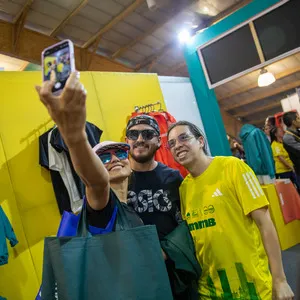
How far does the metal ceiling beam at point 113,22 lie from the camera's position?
17.5ft

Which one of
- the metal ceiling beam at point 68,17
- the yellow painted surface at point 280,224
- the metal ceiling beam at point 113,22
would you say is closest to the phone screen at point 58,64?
the yellow painted surface at point 280,224

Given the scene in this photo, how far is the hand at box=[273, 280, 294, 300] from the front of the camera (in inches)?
47.1

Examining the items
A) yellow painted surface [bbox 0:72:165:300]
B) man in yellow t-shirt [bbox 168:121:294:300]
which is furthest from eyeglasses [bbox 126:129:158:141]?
yellow painted surface [bbox 0:72:165:300]

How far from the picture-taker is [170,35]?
6.66 m

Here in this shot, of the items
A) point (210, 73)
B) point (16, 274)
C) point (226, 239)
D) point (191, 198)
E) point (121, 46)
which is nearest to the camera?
point (226, 239)

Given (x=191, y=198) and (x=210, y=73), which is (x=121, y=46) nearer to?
(x=210, y=73)

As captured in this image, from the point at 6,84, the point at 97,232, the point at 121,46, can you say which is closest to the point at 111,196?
the point at 97,232

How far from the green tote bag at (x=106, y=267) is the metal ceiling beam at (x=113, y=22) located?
17.1 ft

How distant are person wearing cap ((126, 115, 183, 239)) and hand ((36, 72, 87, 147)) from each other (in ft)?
2.24

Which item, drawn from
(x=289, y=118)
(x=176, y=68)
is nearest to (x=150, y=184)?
(x=289, y=118)

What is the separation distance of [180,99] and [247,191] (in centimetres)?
314

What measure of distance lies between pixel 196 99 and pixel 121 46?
3278 millimetres

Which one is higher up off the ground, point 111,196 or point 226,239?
point 111,196

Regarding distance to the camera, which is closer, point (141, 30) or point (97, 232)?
point (97, 232)
